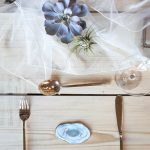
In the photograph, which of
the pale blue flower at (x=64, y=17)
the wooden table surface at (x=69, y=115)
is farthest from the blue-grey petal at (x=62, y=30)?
the wooden table surface at (x=69, y=115)

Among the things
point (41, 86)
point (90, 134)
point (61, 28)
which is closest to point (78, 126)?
point (90, 134)

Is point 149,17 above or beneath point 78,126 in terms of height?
above

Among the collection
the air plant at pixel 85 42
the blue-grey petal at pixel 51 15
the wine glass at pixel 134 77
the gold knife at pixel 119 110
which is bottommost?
the gold knife at pixel 119 110

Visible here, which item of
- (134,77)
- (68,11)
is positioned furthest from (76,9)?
(134,77)

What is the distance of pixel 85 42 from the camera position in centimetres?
85

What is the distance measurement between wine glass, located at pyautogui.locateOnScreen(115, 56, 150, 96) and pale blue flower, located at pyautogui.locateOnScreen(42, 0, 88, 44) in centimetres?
16

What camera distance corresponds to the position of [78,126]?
0.89 metres

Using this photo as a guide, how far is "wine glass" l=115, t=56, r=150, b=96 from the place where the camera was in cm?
87

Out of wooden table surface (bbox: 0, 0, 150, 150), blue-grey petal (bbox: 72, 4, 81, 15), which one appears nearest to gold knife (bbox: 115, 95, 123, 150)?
wooden table surface (bbox: 0, 0, 150, 150)

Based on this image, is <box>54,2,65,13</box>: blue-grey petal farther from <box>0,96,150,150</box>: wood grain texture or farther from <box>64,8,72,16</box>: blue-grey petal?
<box>0,96,150,150</box>: wood grain texture

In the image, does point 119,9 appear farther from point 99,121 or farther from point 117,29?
point 99,121

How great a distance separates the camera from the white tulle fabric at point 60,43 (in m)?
0.82

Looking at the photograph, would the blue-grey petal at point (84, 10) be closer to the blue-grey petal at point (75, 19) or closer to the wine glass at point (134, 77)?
the blue-grey petal at point (75, 19)

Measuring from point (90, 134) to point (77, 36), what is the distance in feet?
0.91
